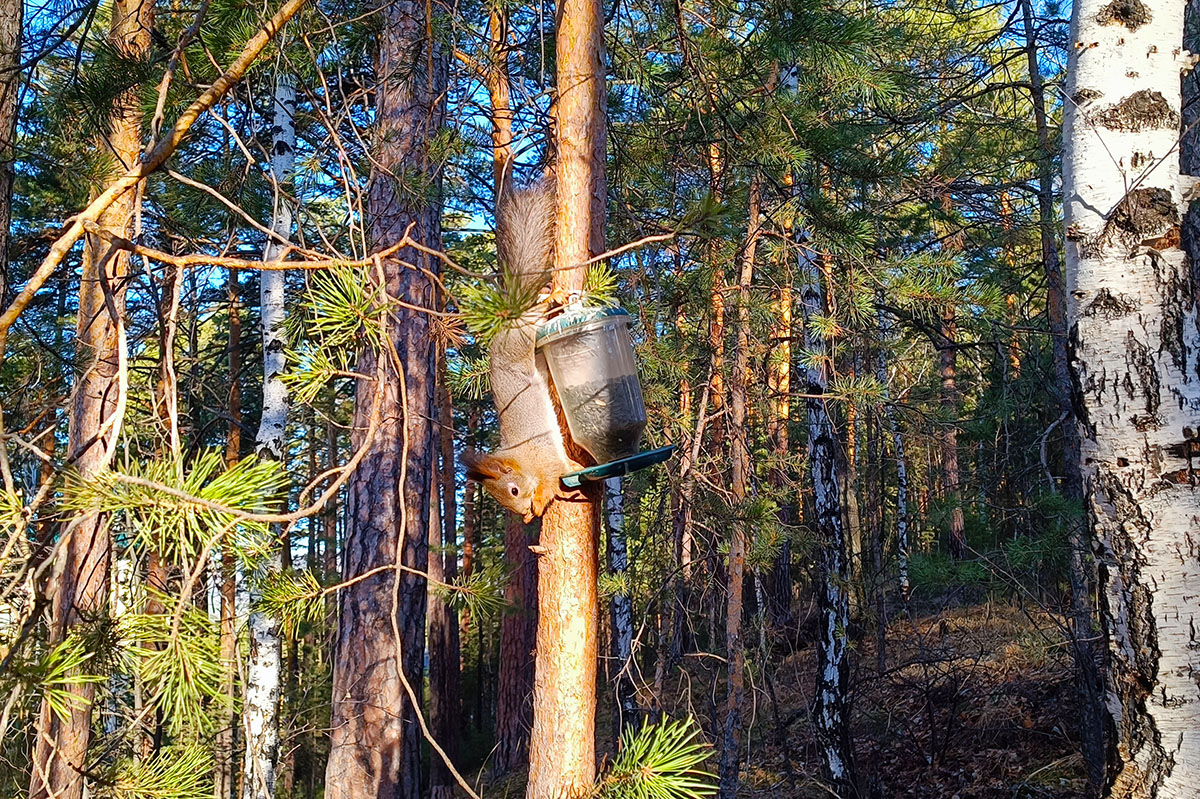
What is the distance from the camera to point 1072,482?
537 cm

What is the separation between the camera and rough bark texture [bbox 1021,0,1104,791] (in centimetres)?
455

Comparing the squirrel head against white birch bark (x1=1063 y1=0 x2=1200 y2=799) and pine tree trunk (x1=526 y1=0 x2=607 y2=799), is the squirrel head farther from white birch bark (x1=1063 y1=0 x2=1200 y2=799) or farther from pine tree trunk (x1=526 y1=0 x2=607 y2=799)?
white birch bark (x1=1063 y1=0 x2=1200 y2=799)

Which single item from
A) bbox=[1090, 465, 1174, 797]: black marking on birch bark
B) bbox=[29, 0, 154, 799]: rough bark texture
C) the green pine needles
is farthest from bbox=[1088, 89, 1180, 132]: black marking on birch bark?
bbox=[29, 0, 154, 799]: rough bark texture

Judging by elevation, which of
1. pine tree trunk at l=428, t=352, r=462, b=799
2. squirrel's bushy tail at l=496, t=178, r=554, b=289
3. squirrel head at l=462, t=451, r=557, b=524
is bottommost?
pine tree trunk at l=428, t=352, r=462, b=799

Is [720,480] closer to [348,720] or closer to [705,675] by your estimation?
[348,720]

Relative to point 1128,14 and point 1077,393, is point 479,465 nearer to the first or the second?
point 1077,393

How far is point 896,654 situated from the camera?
33.3ft

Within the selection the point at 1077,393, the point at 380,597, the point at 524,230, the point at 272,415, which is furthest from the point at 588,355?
the point at 272,415

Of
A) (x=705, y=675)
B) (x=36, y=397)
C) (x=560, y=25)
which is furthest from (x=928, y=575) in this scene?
(x=705, y=675)

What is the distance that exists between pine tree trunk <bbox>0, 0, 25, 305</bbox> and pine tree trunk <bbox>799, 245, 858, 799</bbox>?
15.0 feet

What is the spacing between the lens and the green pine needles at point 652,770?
5.32ft

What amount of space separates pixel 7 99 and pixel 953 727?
7.15 meters

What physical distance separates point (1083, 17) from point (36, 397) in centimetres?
485

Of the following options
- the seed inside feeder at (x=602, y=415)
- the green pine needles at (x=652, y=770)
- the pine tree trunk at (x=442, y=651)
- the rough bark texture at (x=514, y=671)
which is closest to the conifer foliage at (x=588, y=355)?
the green pine needles at (x=652, y=770)
